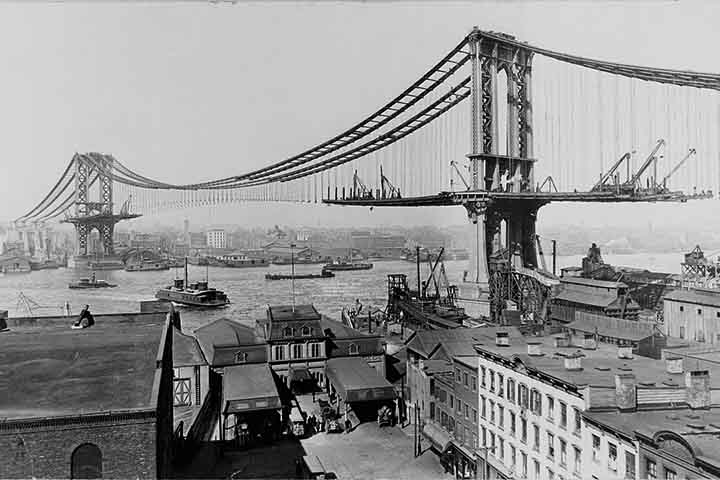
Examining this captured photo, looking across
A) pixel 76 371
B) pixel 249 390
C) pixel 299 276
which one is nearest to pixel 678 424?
pixel 76 371

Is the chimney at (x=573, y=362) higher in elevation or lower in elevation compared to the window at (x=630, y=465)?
higher

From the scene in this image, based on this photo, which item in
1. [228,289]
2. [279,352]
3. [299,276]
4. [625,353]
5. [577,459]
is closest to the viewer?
[577,459]

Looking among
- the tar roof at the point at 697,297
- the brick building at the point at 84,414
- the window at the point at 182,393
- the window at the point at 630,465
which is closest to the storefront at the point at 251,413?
the window at the point at 182,393

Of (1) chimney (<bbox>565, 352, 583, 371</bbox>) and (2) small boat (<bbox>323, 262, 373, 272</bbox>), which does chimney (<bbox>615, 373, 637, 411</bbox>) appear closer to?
(1) chimney (<bbox>565, 352, 583, 371</bbox>)

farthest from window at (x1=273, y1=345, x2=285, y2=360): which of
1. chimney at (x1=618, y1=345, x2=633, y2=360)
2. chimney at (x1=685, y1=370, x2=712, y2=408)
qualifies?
chimney at (x1=685, y1=370, x2=712, y2=408)

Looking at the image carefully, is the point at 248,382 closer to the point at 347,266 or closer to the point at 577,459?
the point at 577,459

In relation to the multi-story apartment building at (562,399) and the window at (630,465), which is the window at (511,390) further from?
the window at (630,465)
